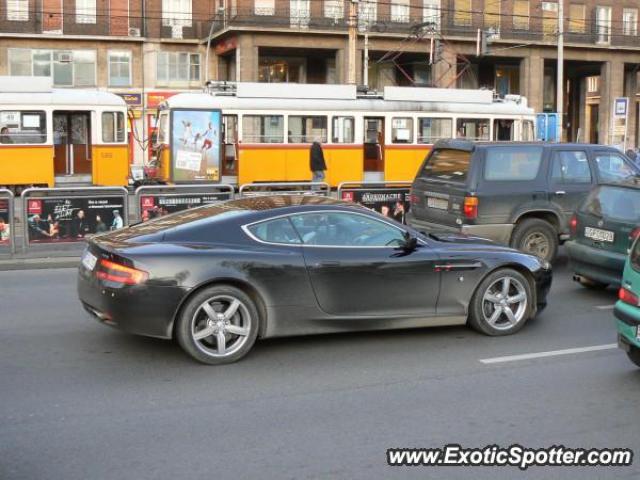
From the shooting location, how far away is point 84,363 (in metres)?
6.93

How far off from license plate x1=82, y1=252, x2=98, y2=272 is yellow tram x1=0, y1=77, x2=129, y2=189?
642 inches

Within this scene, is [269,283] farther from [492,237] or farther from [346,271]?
[492,237]

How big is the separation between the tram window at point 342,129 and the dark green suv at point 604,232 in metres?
14.7

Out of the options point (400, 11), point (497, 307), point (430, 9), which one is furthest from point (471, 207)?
point (430, 9)

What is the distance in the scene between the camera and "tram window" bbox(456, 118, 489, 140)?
85.4ft

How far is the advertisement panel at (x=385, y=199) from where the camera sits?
15094mm

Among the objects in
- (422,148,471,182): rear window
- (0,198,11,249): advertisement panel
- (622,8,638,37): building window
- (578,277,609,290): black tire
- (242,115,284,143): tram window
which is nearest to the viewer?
(578,277,609,290): black tire

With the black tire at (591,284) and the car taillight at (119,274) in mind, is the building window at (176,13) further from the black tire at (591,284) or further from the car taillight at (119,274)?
the car taillight at (119,274)

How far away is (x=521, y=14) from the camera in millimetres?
52906

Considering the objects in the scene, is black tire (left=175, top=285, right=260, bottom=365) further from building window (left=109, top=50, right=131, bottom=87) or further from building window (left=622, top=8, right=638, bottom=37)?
building window (left=622, top=8, right=638, bottom=37)

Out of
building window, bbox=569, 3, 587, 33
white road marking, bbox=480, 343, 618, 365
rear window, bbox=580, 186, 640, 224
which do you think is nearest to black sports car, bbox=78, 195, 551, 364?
white road marking, bbox=480, 343, 618, 365

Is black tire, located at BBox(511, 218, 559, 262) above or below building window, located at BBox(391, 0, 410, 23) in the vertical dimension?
below

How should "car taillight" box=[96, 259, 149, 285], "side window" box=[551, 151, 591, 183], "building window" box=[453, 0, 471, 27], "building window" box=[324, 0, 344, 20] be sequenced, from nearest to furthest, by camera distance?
"car taillight" box=[96, 259, 149, 285]
"side window" box=[551, 151, 591, 183]
"building window" box=[324, 0, 344, 20]
"building window" box=[453, 0, 471, 27]

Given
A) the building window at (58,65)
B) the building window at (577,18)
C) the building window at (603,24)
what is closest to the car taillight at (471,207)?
the building window at (58,65)
